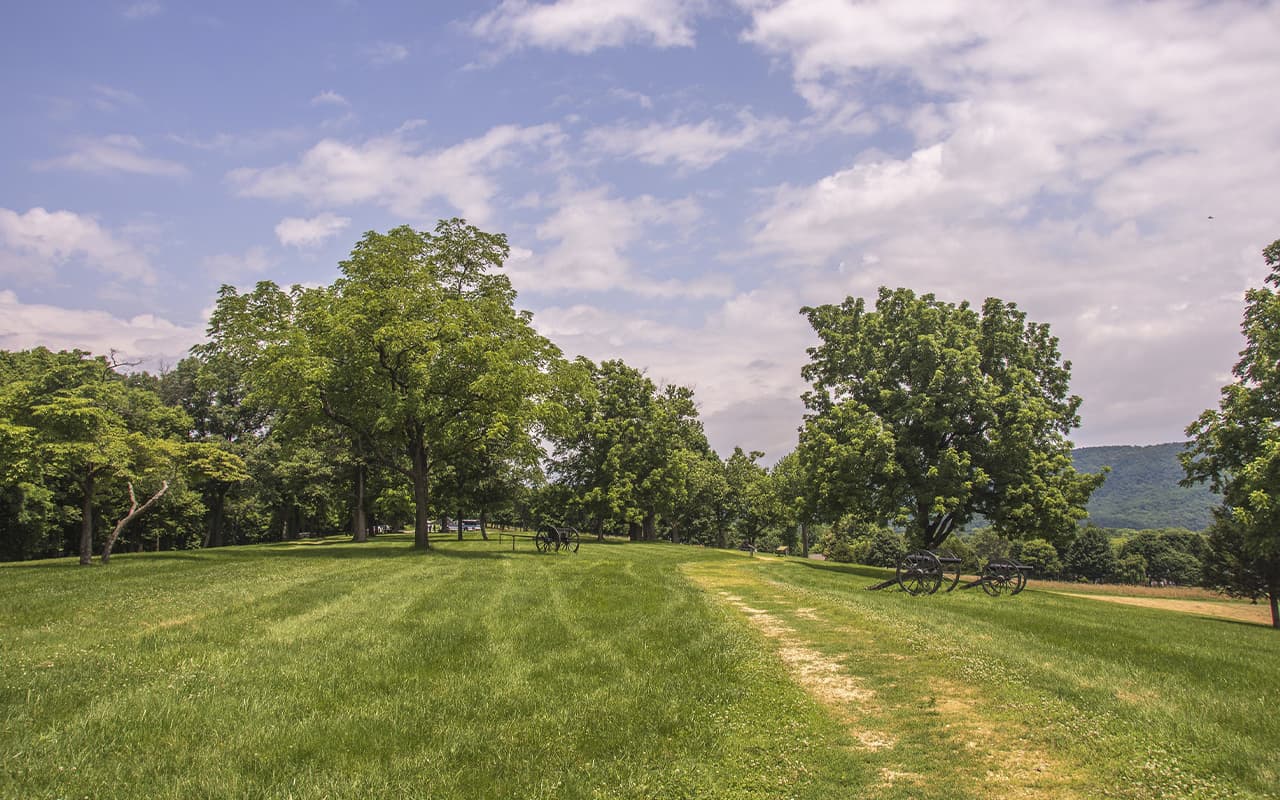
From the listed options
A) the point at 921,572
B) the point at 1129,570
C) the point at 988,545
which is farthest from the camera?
the point at 988,545

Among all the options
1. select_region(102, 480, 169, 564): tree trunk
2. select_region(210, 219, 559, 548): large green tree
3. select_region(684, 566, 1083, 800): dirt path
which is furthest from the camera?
select_region(210, 219, 559, 548): large green tree

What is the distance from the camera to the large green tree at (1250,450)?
825 inches

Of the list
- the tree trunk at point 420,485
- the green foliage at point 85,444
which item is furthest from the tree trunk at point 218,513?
the tree trunk at point 420,485

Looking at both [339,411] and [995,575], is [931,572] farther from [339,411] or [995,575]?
[339,411]

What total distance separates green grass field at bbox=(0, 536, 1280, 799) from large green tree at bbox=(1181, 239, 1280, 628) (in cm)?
989

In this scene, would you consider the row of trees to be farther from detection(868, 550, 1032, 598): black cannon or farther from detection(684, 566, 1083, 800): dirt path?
detection(684, 566, 1083, 800): dirt path

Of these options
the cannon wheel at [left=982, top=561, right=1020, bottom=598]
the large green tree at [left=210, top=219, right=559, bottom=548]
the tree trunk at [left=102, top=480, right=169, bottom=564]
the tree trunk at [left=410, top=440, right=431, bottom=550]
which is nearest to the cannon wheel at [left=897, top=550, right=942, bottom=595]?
the cannon wheel at [left=982, top=561, right=1020, bottom=598]

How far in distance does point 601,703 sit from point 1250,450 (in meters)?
27.8

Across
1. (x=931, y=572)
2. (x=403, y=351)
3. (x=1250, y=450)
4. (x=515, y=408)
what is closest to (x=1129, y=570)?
(x=1250, y=450)

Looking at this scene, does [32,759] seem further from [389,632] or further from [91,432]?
[91,432]

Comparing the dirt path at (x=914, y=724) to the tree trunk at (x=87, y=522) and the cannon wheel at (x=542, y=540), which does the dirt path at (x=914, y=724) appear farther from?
the tree trunk at (x=87, y=522)

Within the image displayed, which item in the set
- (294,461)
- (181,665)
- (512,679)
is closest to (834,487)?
(512,679)

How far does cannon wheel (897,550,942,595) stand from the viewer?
20.4 m

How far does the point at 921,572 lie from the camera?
20578 millimetres
